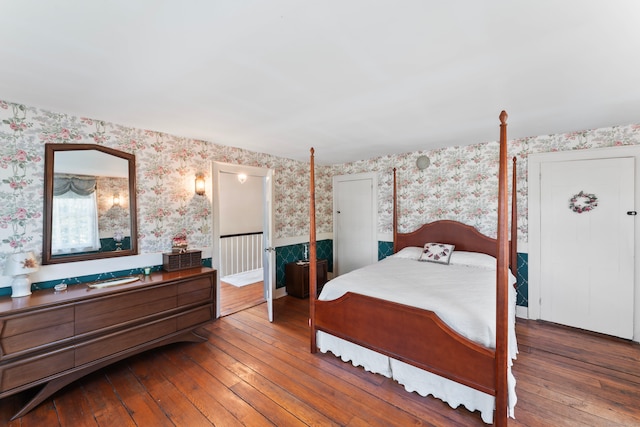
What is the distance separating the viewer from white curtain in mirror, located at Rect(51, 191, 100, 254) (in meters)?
2.35

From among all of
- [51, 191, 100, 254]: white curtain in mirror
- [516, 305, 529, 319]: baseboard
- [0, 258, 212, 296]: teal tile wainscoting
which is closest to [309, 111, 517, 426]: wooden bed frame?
[0, 258, 212, 296]: teal tile wainscoting

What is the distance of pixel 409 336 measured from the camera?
2.04 m

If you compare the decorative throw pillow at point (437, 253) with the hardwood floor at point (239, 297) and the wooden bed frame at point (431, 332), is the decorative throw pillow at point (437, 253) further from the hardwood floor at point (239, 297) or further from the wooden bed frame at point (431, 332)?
the hardwood floor at point (239, 297)

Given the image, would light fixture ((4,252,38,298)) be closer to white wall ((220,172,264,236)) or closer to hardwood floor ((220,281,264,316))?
hardwood floor ((220,281,264,316))

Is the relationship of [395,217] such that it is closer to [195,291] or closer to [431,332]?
[431,332]

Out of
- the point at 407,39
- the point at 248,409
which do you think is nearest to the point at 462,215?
the point at 407,39

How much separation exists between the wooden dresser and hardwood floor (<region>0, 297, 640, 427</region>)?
8.3 inches

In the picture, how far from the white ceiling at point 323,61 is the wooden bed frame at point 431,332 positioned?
48cm

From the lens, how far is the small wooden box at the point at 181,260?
2.88 meters

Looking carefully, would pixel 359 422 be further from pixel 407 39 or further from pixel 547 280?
pixel 547 280

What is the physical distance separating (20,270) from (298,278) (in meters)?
2.93

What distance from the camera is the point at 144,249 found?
2.86 metres

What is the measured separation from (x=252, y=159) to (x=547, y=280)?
13.2 feet

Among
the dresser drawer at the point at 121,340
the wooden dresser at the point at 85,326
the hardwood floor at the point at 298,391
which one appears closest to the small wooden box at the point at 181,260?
the wooden dresser at the point at 85,326
